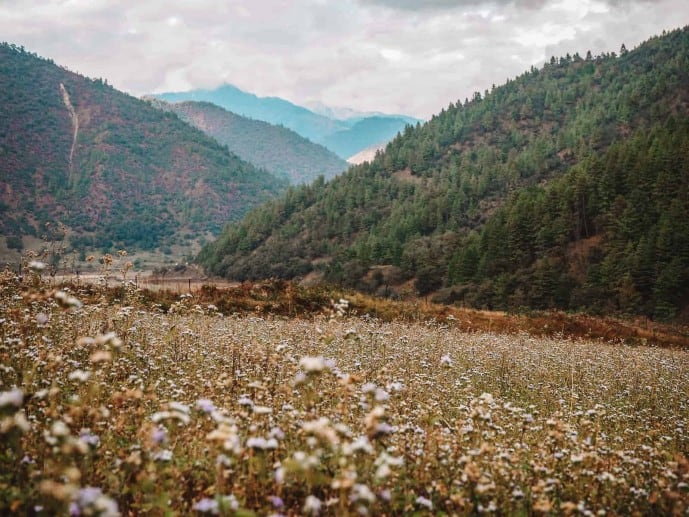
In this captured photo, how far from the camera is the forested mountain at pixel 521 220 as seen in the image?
68188 millimetres

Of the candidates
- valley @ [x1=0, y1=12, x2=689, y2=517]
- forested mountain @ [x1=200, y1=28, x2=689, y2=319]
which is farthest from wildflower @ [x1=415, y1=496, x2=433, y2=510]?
forested mountain @ [x1=200, y1=28, x2=689, y2=319]

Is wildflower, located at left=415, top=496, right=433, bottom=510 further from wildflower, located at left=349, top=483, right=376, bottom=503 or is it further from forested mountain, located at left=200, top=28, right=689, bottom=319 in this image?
forested mountain, located at left=200, top=28, right=689, bottom=319

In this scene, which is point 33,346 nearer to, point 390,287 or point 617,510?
point 617,510

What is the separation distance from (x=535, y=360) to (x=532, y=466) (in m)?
10.3

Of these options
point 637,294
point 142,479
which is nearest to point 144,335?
point 142,479

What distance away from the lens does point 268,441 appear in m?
4.02

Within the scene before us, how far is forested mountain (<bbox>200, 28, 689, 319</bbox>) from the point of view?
68188 millimetres

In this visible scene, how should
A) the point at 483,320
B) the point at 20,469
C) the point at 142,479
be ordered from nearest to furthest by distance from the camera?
the point at 142,479, the point at 20,469, the point at 483,320

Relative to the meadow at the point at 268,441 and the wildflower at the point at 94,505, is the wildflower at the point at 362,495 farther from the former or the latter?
the wildflower at the point at 94,505

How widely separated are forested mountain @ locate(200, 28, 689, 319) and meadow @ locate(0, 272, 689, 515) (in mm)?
64296

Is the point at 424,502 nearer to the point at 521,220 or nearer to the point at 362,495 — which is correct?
the point at 362,495

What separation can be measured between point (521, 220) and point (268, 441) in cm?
8917

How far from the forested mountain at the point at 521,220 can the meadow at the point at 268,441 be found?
211 ft

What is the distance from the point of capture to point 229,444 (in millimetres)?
3201
